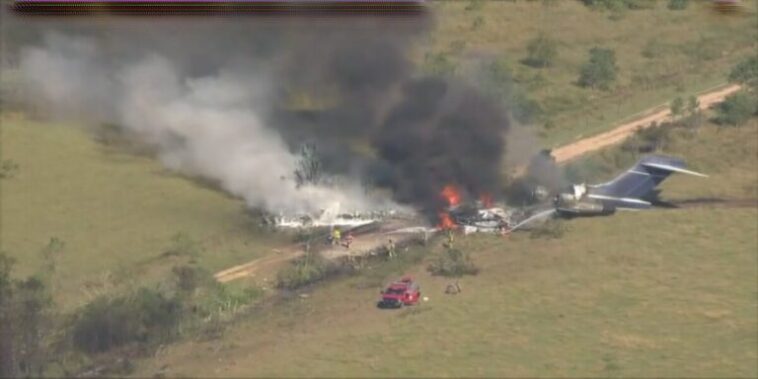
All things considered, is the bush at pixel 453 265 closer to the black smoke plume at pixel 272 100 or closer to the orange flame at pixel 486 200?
the orange flame at pixel 486 200

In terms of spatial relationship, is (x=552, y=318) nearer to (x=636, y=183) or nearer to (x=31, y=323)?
(x=636, y=183)

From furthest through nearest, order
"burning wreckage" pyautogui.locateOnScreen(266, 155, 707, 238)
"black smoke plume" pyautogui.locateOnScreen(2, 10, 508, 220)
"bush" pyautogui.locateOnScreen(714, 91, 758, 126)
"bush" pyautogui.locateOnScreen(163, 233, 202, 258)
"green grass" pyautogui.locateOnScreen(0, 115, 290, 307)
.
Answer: "bush" pyautogui.locateOnScreen(714, 91, 758, 126) → "black smoke plume" pyautogui.locateOnScreen(2, 10, 508, 220) → "burning wreckage" pyautogui.locateOnScreen(266, 155, 707, 238) → "bush" pyautogui.locateOnScreen(163, 233, 202, 258) → "green grass" pyautogui.locateOnScreen(0, 115, 290, 307)

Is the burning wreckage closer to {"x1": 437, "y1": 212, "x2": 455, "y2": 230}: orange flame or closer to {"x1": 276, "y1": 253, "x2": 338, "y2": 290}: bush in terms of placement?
{"x1": 437, "y1": 212, "x2": 455, "y2": 230}: orange flame

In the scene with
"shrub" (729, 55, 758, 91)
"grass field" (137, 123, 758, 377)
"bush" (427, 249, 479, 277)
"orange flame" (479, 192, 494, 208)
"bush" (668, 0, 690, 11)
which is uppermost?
"bush" (668, 0, 690, 11)

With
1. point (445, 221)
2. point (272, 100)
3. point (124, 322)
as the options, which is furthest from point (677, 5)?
point (124, 322)

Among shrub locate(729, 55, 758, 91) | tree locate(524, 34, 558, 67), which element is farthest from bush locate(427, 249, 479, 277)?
tree locate(524, 34, 558, 67)

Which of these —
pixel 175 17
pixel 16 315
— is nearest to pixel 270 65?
pixel 175 17
